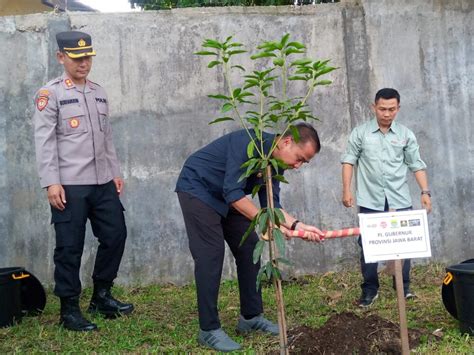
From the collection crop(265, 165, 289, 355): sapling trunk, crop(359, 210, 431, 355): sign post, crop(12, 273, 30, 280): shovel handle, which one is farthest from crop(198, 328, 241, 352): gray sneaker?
crop(12, 273, 30, 280): shovel handle

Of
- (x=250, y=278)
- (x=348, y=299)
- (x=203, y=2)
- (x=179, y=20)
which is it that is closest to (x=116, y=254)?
(x=250, y=278)

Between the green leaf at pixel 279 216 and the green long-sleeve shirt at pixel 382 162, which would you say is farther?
the green long-sleeve shirt at pixel 382 162

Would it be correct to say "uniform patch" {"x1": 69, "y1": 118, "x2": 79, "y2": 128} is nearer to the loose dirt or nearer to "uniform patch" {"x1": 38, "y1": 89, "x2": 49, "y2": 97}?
"uniform patch" {"x1": 38, "y1": 89, "x2": 49, "y2": 97}

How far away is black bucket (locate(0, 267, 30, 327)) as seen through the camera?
16.7 ft

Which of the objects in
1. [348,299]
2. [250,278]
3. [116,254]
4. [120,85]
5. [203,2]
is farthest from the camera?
[203,2]

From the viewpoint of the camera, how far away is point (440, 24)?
660 centimetres

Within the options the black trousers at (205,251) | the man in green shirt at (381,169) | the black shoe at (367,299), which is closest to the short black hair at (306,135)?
the black trousers at (205,251)

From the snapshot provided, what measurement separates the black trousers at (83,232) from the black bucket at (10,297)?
1.16 ft

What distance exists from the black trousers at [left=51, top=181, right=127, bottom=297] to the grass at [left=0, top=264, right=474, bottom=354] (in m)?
0.36

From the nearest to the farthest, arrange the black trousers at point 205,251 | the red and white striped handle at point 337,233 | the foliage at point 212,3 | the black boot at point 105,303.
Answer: the red and white striped handle at point 337,233
the black trousers at point 205,251
the black boot at point 105,303
the foliage at point 212,3

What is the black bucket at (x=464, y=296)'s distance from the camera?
4293mm

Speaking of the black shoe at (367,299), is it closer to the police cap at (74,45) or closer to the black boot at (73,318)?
the black boot at (73,318)

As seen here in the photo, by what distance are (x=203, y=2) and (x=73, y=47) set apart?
5317 mm

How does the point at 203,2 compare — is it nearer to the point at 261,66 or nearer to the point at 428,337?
the point at 261,66
